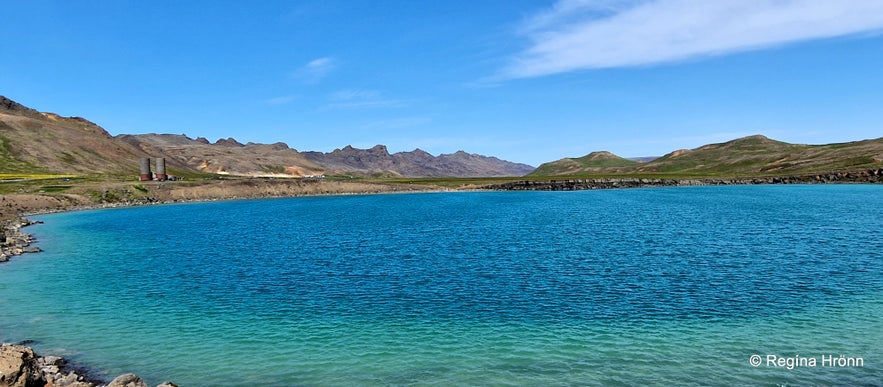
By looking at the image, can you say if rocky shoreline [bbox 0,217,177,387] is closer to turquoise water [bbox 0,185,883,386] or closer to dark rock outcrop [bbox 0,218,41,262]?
turquoise water [bbox 0,185,883,386]

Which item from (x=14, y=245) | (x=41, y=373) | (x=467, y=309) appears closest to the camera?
(x=41, y=373)

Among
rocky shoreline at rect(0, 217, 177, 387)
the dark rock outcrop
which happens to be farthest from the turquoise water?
the dark rock outcrop

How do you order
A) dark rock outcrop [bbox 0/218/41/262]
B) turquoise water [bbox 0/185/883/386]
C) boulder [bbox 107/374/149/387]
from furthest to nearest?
dark rock outcrop [bbox 0/218/41/262], turquoise water [bbox 0/185/883/386], boulder [bbox 107/374/149/387]

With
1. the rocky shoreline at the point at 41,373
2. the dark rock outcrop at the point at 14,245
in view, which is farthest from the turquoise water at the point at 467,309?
the dark rock outcrop at the point at 14,245

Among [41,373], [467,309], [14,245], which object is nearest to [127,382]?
[41,373]

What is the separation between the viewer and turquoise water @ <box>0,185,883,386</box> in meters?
22.4

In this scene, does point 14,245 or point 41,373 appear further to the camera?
point 14,245

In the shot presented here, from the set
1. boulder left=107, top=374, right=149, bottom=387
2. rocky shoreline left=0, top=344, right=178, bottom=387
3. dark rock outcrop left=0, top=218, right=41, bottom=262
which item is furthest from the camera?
dark rock outcrop left=0, top=218, right=41, bottom=262

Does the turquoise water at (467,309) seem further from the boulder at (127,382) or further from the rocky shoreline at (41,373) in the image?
the boulder at (127,382)

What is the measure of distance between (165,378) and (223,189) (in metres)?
175

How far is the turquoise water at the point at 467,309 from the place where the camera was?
22406 millimetres

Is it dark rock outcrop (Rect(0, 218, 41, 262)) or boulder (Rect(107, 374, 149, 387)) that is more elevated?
dark rock outcrop (Rect(0, 218, 41, 262))

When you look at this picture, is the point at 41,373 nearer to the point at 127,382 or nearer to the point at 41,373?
the point at 41,373

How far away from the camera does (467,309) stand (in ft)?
105
